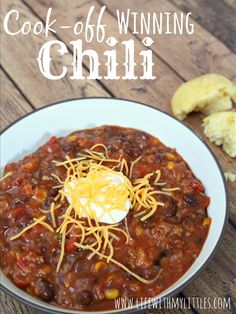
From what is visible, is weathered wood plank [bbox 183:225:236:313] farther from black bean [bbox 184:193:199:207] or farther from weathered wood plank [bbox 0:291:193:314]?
black bean [bbox 184:193:199:207]

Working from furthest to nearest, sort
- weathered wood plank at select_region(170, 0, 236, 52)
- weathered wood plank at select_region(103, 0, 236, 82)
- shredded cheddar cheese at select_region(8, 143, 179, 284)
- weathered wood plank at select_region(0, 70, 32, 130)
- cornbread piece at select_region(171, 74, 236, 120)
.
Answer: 1. weathered wood plank at select_region(170, 0, 236, 52)
2. weathered wood plank at select_region(103, 0, 236, 82)
3. weathered wood plank at select_region(0, 70, 32, 130)
4. cornbread piece at select_region(171, 74, 236, 120)
5. shredded cheddar cheese at select_region(8, 143, 179, 284)

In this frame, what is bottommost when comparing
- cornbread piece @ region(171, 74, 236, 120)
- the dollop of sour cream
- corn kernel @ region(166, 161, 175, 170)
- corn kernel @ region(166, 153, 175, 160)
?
cornbread piece @ region(171, 74, 236, 120)

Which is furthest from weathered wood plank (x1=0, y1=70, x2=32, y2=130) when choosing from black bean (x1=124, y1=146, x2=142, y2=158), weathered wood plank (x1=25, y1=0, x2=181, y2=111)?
black bean (x1=124, y1=146, x2=142, y2=158)

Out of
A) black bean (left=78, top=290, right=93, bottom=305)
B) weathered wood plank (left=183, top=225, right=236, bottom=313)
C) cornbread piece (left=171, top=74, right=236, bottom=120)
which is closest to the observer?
black bean (left=78, top=290, right=93, bottom=305)

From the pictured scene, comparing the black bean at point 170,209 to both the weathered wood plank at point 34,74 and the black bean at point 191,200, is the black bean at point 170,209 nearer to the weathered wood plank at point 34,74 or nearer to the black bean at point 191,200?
the black bean at point 191,200

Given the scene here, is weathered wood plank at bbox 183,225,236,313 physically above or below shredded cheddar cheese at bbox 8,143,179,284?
below

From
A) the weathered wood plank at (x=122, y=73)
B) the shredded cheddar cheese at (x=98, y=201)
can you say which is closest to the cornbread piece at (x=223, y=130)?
the weathered wood plank at (x=122, y=73)

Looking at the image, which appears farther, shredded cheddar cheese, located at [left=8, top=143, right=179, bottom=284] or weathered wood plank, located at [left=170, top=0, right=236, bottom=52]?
weathered wood plank, located at [left=170, top=0, right=236, bottom=52]
